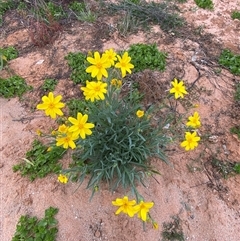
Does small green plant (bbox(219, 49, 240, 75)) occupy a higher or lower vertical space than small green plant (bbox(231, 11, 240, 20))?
lower

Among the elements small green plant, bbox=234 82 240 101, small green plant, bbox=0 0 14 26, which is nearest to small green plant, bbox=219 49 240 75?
small green plant, bbox=234 82 240 101

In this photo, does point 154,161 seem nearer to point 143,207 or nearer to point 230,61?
point 143,207

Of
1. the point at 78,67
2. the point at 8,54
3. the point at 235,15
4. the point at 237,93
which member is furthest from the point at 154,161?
the point at 235,15

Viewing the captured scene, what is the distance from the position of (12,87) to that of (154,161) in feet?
5.67

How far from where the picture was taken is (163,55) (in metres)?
3.40

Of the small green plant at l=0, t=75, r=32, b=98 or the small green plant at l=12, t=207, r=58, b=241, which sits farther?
the small green plant at l=0, t=75, r=32, b=98

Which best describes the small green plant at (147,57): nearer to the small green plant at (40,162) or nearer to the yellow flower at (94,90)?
the small green plant at (40,162)

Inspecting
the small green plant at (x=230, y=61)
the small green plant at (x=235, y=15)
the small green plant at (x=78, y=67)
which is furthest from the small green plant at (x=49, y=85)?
the small green plant at (x=235, y=15)

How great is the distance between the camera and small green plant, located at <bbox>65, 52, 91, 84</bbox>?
10.5 ft

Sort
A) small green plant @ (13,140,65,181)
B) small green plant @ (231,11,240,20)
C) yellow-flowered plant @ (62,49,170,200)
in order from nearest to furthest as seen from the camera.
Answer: yellow-flowered plant @ (62,49,170,200), small green plant @ (13,140,65,181), small green plant @ (231,11,240,20)

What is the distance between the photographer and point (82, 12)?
3.89 meters

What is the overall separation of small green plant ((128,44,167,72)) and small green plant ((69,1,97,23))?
2.65ft

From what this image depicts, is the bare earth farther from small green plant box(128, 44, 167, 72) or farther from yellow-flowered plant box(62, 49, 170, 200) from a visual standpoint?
yellow-flowered plant box(62, 49, 170, 200)

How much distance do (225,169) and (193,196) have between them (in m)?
0.40
